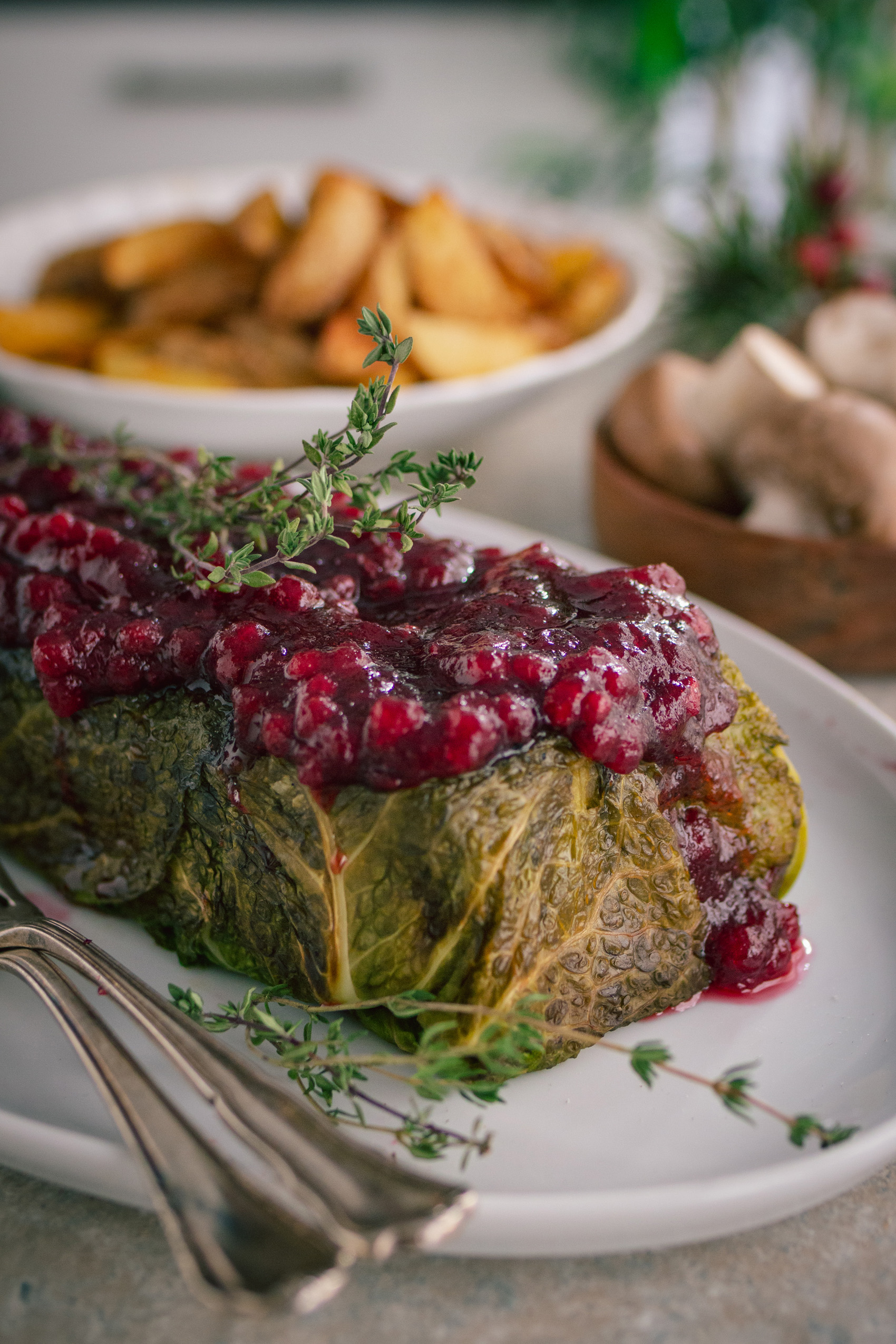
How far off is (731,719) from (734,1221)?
731 mm

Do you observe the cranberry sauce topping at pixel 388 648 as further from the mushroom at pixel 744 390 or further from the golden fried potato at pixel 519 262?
the golden fried potato at pixel 519 262

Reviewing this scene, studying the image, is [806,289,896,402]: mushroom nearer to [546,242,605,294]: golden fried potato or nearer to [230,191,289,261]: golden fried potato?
[546,242,605,294]: golden fried potato

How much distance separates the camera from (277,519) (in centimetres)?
189

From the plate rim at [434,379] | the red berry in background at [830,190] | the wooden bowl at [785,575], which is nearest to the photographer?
the wooden bowl at [785,575]

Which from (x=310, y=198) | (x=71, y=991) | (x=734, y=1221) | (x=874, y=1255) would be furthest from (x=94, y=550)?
(x=310, y=198)

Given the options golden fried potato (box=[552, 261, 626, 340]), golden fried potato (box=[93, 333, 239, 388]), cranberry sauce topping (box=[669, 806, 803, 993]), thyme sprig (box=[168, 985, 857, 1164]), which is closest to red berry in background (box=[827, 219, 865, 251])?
golden fried potato (box=[552, 261, 626, 340])

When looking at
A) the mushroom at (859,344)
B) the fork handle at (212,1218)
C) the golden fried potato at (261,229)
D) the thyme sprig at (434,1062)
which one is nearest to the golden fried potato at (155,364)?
the golden fried potato at (261,229)

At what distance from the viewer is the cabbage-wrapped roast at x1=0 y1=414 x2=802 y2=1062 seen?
5.12 ft

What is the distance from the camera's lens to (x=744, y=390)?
2.84 meters

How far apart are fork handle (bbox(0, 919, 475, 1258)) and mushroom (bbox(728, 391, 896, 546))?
5.90 feet

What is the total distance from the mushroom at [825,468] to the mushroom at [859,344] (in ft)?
1.20

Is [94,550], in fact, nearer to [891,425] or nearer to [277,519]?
[277,519]

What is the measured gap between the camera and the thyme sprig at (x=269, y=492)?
65.4 inches

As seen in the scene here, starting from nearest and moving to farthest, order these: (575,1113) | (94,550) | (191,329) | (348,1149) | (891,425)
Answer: (348,1149)
(575,1113)
(94,550)
(891,425)
(191,329)
